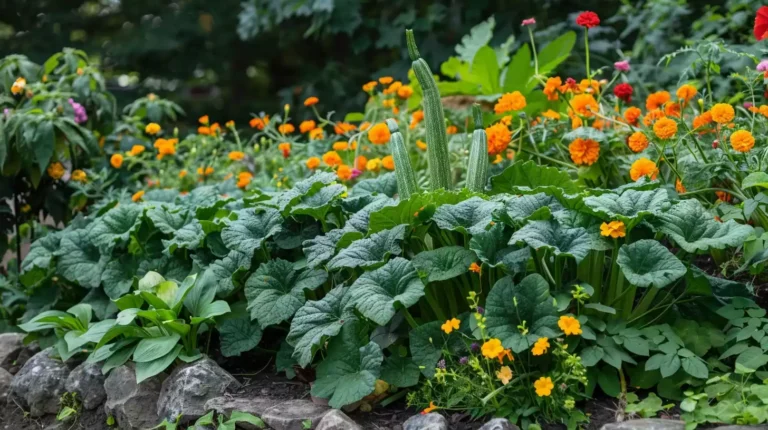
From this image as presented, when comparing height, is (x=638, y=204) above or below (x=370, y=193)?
above

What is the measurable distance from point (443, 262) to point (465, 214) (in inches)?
6.0

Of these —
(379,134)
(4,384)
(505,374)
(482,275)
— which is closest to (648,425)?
(505,374)

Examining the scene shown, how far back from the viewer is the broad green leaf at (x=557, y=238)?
2.00m

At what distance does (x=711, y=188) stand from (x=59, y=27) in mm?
7194

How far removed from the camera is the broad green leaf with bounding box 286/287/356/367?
2.15 m

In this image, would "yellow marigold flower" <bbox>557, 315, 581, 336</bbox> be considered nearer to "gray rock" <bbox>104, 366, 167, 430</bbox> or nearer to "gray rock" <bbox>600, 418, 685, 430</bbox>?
"gray rock" <bbox>600, 418, 685, 430</bbox>

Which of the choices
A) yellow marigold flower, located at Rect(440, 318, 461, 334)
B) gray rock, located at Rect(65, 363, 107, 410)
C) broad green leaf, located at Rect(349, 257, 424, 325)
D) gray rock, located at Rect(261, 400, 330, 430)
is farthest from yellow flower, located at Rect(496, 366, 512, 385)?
gray rock, located at Rect(65, 363, 107, 410)

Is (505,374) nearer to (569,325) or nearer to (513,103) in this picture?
(569,325)

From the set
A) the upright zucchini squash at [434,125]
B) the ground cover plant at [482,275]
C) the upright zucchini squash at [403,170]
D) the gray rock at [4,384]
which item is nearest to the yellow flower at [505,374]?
the ground cover plant at [482,275]

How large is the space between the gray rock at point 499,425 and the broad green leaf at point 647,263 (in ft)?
1.56

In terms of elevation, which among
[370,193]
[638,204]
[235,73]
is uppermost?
[638,204]

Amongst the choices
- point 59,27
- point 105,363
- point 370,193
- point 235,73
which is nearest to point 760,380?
point 370,193

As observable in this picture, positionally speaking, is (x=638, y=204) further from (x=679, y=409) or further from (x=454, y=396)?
(x=454, y=396)

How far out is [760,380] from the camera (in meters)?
2.01
